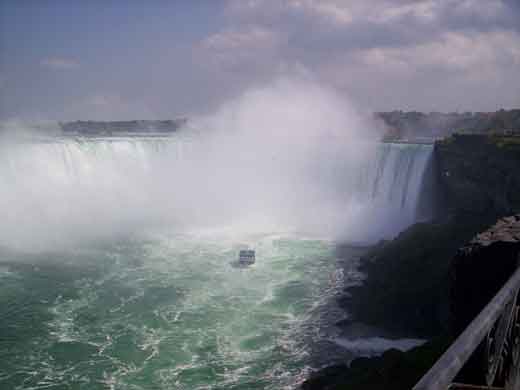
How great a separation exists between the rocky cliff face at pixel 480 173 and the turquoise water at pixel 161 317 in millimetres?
6276

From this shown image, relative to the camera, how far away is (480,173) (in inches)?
765

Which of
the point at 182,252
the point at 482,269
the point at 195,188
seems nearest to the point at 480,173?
the point at 182,252

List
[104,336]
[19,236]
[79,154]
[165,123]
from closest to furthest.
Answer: [104,336], [19,236], [79,154], [165,123]

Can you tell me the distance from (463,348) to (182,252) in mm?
19206

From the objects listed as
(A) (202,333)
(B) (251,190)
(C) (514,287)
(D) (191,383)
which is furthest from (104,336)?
(B) (251,190)

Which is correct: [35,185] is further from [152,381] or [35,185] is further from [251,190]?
[152,381]

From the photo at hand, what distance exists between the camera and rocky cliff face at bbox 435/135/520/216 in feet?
56.7

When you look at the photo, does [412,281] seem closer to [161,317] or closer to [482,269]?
[161,317]

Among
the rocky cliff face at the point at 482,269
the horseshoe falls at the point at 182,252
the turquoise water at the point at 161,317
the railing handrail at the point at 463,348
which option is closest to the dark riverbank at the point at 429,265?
the horseshoe falls at the point at 182,252

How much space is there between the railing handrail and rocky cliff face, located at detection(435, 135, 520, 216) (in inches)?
647

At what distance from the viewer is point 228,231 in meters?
24.6

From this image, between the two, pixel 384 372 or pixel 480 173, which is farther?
pixel 480 173

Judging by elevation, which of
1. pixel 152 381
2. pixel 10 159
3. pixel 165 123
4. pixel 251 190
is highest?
pixel 165 123

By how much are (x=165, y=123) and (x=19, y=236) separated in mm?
45619
